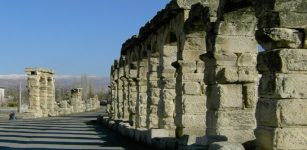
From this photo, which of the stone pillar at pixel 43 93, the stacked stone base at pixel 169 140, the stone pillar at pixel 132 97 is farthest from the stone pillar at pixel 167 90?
the stone pillar at pixel 43 93

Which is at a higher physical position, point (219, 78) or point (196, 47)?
point (196, 47)

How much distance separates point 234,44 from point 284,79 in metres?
3.35

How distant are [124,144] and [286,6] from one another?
9568 mm

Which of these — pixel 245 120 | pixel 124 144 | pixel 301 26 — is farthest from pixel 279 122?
pixel 124 144

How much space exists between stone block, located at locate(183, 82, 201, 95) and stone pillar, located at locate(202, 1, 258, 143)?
213 centimetres

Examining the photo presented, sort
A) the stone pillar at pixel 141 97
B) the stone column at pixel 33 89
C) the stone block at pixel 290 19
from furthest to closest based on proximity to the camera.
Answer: the stone column at pixel 33 89, the stone pillar at pixel 141 97, the stone block at pixel 290 19

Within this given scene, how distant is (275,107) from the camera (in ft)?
26.5

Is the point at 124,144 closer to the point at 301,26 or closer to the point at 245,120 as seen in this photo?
the point at 245,120

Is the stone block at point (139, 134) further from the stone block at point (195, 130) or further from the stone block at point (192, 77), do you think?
the stone block at point (192, 77)

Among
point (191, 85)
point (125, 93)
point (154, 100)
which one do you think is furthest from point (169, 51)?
point (125, 93)

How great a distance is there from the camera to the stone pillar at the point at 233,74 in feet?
36.0

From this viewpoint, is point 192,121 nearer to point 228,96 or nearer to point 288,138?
point 228,96

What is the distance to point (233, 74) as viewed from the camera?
1107 centimetres

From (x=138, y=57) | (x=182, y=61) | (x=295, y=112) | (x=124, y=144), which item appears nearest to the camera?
(x=295, y=112)
